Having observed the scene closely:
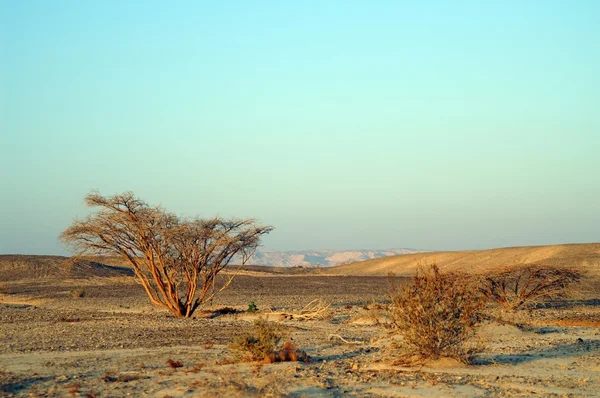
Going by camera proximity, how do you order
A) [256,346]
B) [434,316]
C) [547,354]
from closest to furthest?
[434,316] → [256,346] → [547,354]

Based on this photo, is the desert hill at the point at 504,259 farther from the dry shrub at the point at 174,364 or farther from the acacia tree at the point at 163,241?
the dry shrub at the point at 174,364

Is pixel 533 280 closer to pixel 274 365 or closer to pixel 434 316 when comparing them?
pixel 434 316

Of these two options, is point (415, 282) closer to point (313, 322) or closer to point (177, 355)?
point (177, 355)

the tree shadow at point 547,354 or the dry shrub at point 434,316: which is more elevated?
the dry shrub at point 434,316

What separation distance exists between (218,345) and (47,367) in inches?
198

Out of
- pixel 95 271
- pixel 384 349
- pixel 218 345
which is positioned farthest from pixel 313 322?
pixel 95 271

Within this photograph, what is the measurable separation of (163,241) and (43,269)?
178 ft

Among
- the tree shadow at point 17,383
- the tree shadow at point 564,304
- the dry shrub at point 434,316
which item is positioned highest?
the dry shrub at point 434,316

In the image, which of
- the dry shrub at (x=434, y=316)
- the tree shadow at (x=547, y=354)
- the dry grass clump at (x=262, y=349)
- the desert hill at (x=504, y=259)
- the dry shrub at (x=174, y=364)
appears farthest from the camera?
the desert hill at (x=504, y=259)

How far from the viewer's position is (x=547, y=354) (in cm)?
1593

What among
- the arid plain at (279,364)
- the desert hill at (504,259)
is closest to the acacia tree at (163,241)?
the arid plain at (279,364)

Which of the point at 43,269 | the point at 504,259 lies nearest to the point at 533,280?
the point at 43,269

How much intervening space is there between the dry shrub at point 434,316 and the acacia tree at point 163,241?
1407cm

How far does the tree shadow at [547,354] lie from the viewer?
14659 mm
